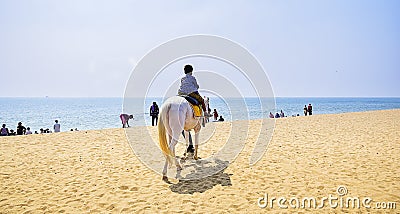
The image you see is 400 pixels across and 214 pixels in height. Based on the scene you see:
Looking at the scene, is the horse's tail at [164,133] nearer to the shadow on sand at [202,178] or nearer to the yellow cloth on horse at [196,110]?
the shadow on sand at [202,178]

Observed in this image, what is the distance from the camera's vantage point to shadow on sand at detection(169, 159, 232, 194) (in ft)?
20.9

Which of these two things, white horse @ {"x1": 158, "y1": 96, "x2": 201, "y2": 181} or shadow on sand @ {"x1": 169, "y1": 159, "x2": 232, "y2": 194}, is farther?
white horse @ {"x1": 158, "y1": 96, "x2": 201, "y2": 181}

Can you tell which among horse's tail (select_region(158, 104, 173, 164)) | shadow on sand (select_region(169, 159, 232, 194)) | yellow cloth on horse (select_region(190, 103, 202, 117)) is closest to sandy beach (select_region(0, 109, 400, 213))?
shadow on sand (select_region(169, 159, 232, 194))

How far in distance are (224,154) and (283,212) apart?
17.2 feet

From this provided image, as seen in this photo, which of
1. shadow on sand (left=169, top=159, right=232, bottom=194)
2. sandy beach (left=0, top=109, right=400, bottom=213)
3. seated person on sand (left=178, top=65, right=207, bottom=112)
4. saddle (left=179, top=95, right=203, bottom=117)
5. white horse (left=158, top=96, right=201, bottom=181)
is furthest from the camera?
seated person on sand (left=178, top=65, right=207, bottom=112)

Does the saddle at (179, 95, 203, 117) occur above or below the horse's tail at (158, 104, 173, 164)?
above

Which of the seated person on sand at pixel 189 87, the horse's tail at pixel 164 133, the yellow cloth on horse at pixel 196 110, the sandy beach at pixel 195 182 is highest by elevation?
the seated person on sand at pixel 189 87

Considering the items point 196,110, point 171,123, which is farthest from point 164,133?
point 196,110

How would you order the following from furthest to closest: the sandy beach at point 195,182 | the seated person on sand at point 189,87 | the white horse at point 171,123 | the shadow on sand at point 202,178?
the seated person on sand at point 189,87, the white horse at point 171,123, the shadow on sand at point 202,178, the sandy beach at point 195,182

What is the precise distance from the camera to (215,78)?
9609 millimetres

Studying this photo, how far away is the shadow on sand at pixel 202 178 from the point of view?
251 inches

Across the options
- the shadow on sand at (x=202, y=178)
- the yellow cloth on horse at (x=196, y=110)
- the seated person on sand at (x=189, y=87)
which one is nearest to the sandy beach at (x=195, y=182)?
the shadow on sand at (x=202, y=178)

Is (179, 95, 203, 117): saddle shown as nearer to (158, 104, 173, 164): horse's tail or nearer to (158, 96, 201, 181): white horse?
(158, 96, 201, 181): white horse

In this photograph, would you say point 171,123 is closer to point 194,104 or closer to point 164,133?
point 164,133
